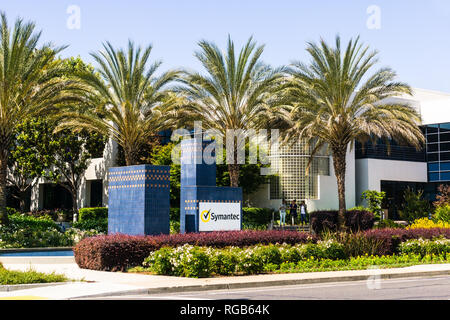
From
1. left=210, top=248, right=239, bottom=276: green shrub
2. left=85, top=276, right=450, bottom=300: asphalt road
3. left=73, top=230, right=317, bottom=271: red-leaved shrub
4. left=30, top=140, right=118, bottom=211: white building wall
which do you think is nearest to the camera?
left=85, top=276, right=450, bottom=300: asphalt road

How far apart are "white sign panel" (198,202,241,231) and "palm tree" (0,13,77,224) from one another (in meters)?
10.8

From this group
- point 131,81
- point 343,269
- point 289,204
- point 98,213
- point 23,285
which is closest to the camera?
point 23,285

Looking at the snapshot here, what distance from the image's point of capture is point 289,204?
41.5 m

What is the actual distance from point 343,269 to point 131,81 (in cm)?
1886

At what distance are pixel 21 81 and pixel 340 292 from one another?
19551mm

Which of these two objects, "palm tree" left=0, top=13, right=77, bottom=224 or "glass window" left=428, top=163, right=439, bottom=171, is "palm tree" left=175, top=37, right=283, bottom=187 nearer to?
"palm tree" left=0, top=13, right=77, bottom=224

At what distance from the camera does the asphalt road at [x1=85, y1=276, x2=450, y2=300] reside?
39.6 ft

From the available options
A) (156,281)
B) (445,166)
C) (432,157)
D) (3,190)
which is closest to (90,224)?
(3,190)

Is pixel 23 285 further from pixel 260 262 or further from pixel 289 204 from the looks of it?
pixel 289 204

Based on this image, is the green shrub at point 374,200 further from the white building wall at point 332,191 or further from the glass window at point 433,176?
the glass window at point 433,176

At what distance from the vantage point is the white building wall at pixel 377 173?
1758 inches

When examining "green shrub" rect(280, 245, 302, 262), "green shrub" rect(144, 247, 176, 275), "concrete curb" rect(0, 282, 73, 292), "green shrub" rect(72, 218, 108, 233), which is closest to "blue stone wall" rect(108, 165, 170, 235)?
"green shrub" rect(144, 247, 176, 275)
